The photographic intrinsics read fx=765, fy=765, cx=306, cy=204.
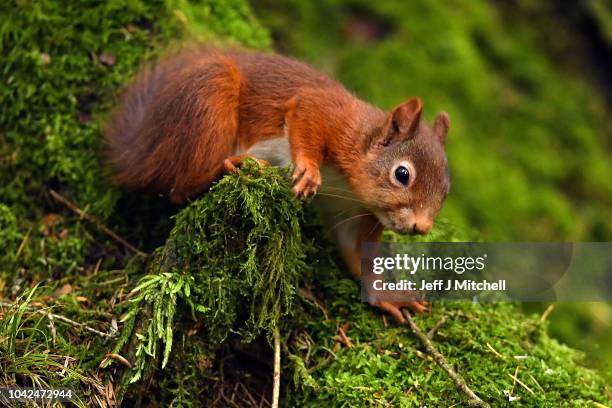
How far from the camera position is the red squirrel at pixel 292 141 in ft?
12.0

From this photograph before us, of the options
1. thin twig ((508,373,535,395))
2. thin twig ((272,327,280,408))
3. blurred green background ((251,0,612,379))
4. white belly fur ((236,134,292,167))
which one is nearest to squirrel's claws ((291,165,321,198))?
white belly fur ((236,134,292,167))

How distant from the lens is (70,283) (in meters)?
3.73

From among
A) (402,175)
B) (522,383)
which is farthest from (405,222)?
(522,383)

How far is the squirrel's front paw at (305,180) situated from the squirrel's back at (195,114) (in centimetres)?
44

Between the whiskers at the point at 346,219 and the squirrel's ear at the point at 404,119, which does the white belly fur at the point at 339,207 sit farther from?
the squirrel's ear at the point at 404,119

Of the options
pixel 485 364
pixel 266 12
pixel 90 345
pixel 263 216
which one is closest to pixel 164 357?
pixel 90 345

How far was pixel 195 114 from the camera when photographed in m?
3.71

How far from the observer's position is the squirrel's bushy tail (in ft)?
12.2

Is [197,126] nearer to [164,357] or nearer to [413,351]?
[164,357]

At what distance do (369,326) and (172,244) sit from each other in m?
1.03

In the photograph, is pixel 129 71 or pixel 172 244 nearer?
pixel 172 244

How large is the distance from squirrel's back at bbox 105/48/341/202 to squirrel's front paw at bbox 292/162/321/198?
0.44 metres

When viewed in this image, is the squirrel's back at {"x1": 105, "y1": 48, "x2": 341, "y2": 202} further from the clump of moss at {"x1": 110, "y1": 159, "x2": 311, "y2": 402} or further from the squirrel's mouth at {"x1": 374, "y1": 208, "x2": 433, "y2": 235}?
the squirrel's mouth at {"x1": 374, "y1": 208, "x2": 433, "y2": 235}

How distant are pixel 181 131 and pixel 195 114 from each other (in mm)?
111
